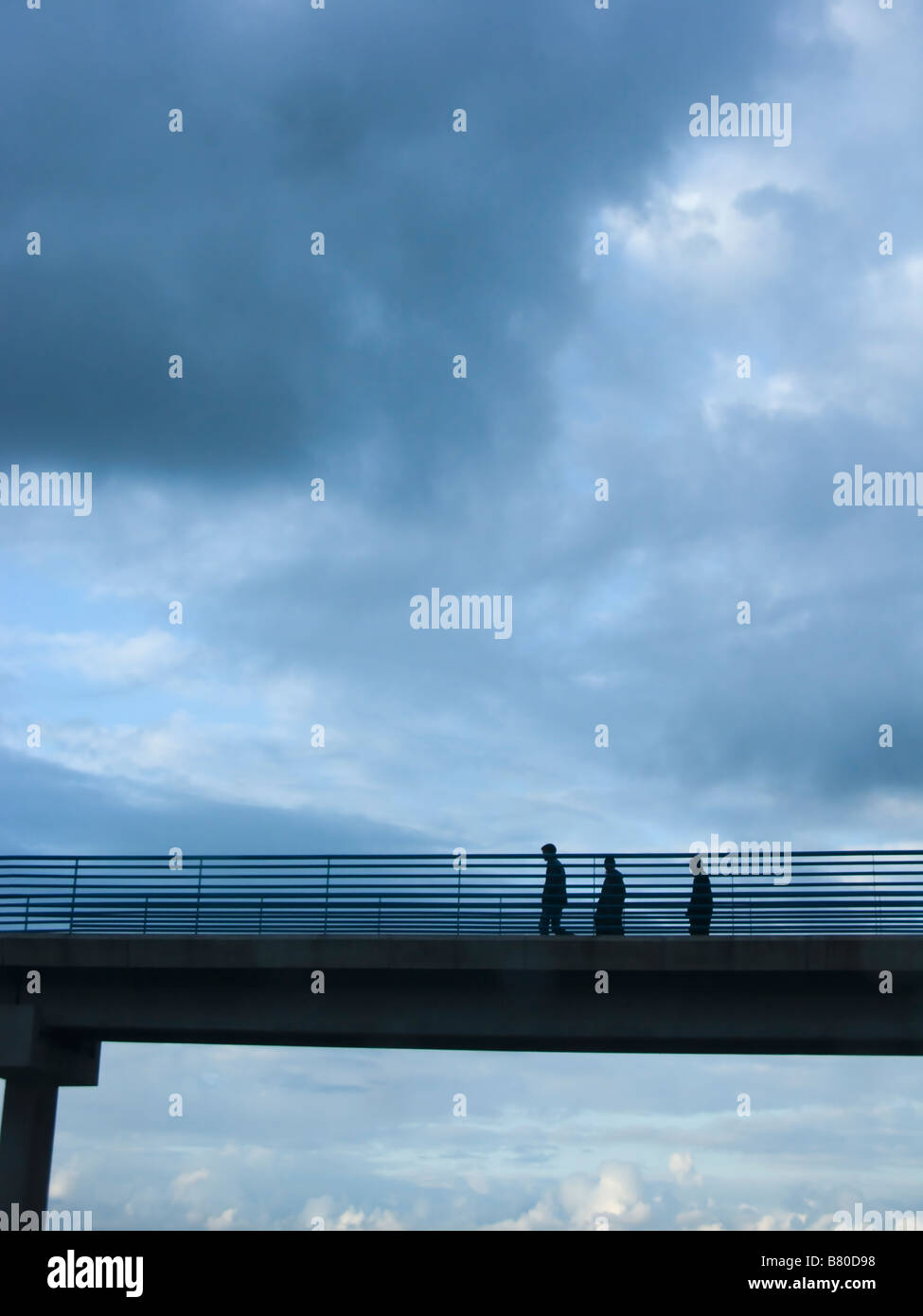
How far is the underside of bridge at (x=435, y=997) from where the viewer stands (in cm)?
2127

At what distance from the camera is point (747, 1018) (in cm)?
2166

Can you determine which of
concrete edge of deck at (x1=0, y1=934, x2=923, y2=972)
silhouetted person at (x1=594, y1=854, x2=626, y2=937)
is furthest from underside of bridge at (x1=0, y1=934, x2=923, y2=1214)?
silhouetted person at (x1=594, y1=854, x2=626, y2=937)

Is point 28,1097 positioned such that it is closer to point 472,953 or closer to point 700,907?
point 472,953

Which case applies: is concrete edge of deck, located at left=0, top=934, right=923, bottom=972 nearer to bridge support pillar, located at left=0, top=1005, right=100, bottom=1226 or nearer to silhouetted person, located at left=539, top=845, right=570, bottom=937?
silhouetted person, located at left=539, top=845, right=570, bottom=937

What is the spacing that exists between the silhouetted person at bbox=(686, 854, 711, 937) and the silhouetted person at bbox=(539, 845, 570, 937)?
6.23 ft

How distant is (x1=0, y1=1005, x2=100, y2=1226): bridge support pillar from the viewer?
2319cm

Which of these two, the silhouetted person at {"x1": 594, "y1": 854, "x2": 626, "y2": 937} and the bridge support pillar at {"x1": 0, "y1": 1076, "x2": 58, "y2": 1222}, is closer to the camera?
the silhouetted person at {"x1": 594, "y1": 854, "x2": 626, "y2": 937}

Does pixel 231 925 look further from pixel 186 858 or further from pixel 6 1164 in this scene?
pixel 6 1164

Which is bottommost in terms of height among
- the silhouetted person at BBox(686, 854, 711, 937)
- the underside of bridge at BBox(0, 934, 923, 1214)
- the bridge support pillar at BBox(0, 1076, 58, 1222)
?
the bridge support pillar at BBox(0, 1076, 58, 1222)

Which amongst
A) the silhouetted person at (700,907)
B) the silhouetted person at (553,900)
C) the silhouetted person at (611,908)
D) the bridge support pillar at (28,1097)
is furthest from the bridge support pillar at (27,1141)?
the silhouetted person at (700,907)

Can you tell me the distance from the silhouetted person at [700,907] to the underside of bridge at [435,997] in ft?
1.87

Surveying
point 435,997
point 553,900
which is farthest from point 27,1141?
point 553,900

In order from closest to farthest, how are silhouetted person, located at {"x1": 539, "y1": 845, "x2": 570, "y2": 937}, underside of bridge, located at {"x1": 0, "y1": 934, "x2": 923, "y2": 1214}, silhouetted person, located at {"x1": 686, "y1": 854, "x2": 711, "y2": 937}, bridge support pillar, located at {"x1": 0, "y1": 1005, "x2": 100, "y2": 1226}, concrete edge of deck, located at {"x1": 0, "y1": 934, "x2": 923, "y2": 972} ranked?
1. concrete edge of deck, located at {"x1": 0, "y1": 934, "x2": 923, "y2": 972}
2. underside of bridge, located at {"x1": 0, "y1": 934, "x2": 923, "y2": 1214}
3. silhouetted person, located at {"x1": 686, "y1": 854, "x2": 711, "y2": 937}
4. silhouetted person, located at {"x1": 539, "y1": 845, "x2": 570, "y2": 937}
5. bridge support pillar, located at {"x1": 0, "y1": 1005, "x2": 100, "y2": 1226}
